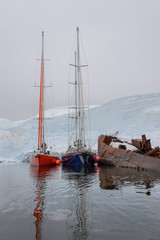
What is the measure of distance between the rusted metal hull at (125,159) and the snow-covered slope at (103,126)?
1305cm

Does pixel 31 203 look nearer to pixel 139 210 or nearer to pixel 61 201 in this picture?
pixel 61 201

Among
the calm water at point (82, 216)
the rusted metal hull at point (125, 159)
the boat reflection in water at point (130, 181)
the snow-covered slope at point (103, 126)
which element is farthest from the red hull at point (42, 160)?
the calm water at point (82, 216)

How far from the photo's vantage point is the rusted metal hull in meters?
16.1

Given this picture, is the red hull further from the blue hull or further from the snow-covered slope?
the snow-covered slope

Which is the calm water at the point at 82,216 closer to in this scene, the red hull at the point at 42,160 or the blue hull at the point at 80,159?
the blue hull at the point at 80,159

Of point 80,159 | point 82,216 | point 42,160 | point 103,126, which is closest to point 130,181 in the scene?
point 82,216

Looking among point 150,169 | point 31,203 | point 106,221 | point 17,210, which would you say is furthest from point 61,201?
point 150,169

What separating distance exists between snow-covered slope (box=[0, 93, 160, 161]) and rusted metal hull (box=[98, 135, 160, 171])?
42.8 ft

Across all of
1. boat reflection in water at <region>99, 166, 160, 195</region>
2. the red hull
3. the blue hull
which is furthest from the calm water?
the red hull

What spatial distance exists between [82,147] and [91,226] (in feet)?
60.5

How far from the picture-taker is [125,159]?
63.7 ft

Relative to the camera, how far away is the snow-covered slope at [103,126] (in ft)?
128

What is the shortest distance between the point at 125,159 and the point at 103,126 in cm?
2627

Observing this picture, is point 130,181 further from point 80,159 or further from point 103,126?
point 103,126
